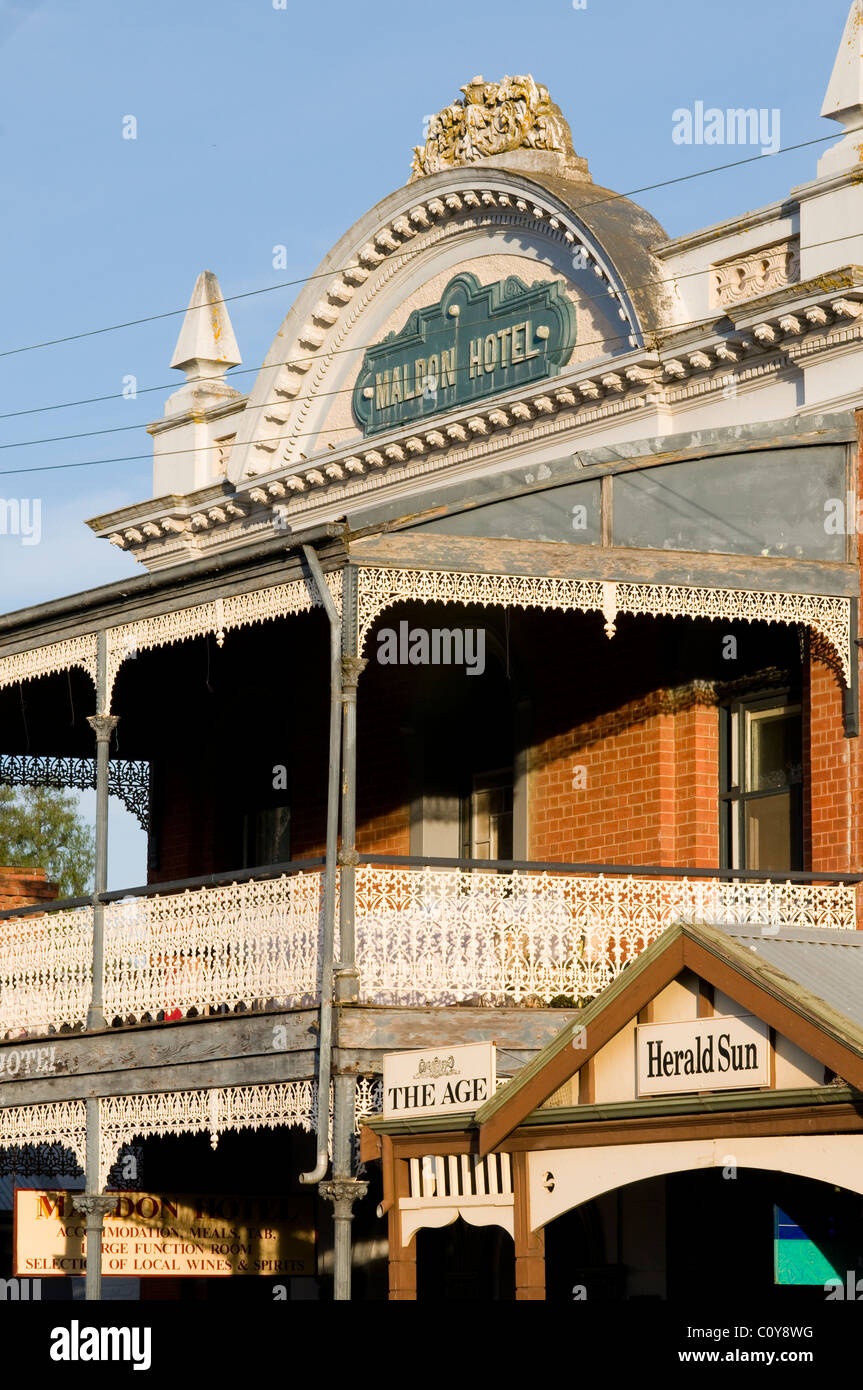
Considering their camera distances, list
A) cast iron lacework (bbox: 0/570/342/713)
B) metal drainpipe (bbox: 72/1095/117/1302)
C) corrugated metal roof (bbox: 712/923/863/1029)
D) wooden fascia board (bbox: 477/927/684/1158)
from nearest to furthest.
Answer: corrugated metal roof (bbox: 712/923/863/1029) → wooden fascia board (bbox: 477/927/684/1158) → cast iron lacework (bbox: 0/570/342/713) → metal drainpipe (bbox: 72/1095/117/1302)

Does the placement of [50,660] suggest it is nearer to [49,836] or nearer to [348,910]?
[348,910]

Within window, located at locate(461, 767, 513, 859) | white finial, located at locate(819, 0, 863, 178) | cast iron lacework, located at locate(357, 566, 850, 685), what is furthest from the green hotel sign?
cast iron lacework, located at locate(357, 566, 850, 685)

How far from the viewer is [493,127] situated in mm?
20297

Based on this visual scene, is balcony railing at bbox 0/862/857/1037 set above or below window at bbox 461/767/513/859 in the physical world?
below

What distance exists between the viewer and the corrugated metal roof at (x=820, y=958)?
11805 millimetres

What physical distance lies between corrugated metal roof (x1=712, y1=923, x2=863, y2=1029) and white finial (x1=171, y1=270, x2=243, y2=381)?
11793 millimetres

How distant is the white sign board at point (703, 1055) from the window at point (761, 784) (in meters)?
4.85

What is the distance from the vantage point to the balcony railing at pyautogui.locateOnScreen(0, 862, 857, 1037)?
14609 millimetres

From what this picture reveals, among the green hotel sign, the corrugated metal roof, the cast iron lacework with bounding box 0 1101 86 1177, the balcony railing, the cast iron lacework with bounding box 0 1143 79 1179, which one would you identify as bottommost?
the cast iron lacework with bounding box 0 1143 79 1179

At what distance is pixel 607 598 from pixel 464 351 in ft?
17.8

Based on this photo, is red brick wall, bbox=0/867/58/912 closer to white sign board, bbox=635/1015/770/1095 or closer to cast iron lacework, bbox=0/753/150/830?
cast iron lacework, bbox=0/753/150/830

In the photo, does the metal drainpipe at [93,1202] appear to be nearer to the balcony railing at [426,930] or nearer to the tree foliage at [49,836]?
the balcony railing at [426,930]

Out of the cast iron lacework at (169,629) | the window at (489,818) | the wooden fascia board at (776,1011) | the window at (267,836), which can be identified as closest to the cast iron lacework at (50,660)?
the cast iron lacework at (169,629)

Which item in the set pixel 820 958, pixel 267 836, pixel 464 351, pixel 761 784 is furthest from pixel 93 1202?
pixel 464 351
